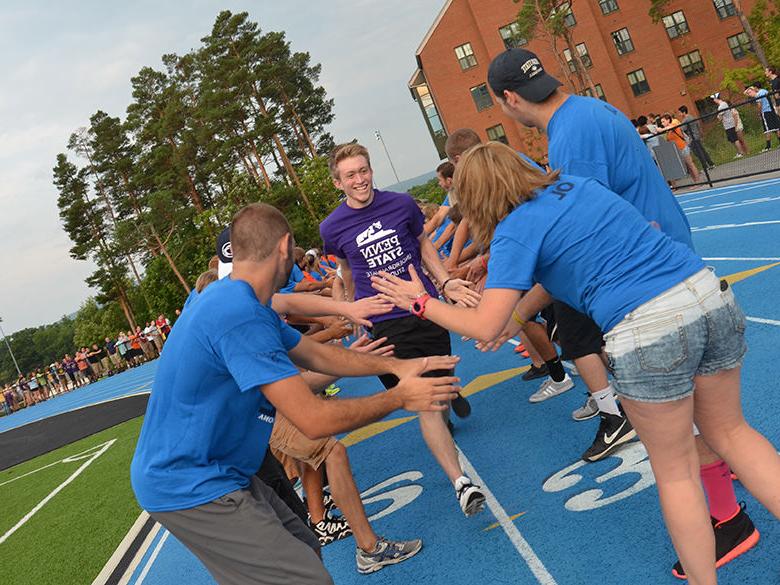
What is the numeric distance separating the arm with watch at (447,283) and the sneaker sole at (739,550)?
5.48 feet

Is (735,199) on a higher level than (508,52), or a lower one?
lower

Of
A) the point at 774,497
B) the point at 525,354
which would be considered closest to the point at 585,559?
the point at 774,497

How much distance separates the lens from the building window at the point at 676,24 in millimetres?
52750

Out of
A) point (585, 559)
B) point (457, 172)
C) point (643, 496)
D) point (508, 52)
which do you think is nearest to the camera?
point (457, 172)

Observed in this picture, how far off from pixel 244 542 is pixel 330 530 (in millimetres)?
2881

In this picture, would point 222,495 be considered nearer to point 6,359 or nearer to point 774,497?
point 774,497

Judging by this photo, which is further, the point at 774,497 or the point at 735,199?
the point at 735,199

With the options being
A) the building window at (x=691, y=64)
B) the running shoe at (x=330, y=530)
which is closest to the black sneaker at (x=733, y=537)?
the running shoe at (x=330, y=530)

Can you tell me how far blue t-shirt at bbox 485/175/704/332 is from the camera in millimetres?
2781

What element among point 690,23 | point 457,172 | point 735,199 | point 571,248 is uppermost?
point 690,23

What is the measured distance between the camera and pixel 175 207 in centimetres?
5525

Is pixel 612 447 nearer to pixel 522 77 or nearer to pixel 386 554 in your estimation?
pixel 386 554

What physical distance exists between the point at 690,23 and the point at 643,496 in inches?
2196

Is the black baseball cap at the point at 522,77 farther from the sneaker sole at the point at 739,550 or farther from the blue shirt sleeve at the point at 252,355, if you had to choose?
the sneaker sole at the point at 739,550
